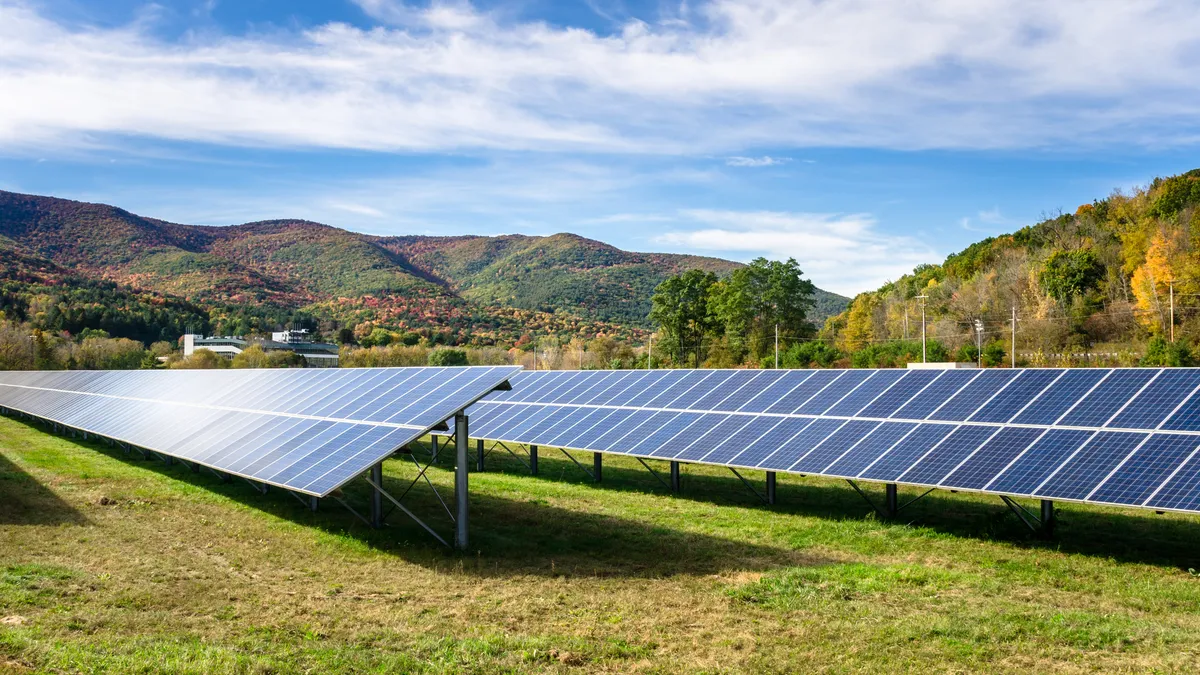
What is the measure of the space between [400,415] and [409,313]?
123 metres

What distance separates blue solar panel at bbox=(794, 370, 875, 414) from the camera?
20.4m

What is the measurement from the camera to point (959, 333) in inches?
2734

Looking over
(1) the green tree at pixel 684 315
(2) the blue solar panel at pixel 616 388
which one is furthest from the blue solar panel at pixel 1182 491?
(1) the green tree at pixel 684 315

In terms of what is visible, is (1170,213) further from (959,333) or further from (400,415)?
(400,415)

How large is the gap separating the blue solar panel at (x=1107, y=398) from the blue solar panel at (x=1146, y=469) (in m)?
1.31

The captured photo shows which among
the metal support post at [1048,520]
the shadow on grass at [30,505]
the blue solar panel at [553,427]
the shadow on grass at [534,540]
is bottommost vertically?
the shadow on grass at [534,540]

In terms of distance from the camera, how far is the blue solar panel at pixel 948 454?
15.8m

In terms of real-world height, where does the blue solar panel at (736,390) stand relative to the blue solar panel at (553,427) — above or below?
above

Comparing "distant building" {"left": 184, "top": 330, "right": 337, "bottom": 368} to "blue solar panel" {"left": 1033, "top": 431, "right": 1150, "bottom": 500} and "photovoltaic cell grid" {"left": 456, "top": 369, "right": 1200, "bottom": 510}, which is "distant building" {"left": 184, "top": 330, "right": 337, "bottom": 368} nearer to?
"photovoltaic cell grid" {"left": 456, "top": 369, "right": 1200, "bottom": 510}

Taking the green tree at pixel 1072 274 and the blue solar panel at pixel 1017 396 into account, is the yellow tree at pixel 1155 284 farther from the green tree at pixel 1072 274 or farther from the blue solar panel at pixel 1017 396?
the blue solar panel at pixel 1017 396

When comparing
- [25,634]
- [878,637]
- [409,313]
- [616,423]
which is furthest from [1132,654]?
[409,313]

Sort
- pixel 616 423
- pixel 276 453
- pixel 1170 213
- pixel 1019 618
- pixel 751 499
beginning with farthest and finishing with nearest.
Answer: pixel 1170 213 → pixel 616 423 → pixel 751 499 → pixel 276 453 → pixel 1019 618

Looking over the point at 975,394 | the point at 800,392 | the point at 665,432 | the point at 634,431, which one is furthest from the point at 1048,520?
the point at 634,431

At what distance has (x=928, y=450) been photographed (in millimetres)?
16703
